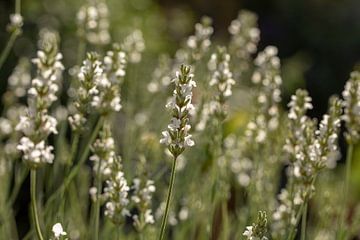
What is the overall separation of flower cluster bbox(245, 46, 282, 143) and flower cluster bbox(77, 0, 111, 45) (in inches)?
20.5

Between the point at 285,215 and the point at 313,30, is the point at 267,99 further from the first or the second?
the point at 313,30

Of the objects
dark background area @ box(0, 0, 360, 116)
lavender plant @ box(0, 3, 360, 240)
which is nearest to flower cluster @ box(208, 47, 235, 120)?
lavender plant @ box(0, 3, 360, 240)

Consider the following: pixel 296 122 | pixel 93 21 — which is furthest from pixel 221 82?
pixel 93 21

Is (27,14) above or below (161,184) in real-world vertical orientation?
above

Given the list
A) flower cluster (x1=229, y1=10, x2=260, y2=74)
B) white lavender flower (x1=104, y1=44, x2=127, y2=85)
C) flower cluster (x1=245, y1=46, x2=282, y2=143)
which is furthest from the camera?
flower cluster (x1=229, y1=10, x2=260, y2=74)

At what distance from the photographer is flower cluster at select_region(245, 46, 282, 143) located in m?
2.25

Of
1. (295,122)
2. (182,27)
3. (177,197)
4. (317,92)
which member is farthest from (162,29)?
(295,122)

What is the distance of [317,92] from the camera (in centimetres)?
691

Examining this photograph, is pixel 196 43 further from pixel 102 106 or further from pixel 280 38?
pixel 280 38

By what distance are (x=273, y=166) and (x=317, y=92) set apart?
4654mm

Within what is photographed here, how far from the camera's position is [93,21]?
239cm

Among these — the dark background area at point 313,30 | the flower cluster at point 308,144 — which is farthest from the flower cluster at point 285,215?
the dark background area at point 313,30

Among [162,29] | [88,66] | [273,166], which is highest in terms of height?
[162,29]

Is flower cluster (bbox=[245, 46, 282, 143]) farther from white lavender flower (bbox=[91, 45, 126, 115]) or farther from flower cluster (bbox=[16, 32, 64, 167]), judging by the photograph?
flower cluster (bbox=[16, 32, 64, 167])
